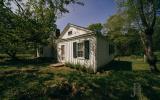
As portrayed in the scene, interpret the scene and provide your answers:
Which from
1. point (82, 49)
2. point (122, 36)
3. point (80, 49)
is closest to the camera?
point (82, 49)

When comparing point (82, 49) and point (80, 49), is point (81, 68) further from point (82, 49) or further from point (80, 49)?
point (80, 49)

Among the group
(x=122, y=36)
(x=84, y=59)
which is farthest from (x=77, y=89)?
(x=122, y=36)

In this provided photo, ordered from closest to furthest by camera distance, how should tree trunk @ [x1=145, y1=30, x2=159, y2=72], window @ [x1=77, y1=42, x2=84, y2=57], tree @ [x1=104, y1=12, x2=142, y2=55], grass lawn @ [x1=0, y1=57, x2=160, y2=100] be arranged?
grass lawn @ [x1=0, y1=57, x2=160, y2=100] → tree trunk @ [x1=145, y1=30, x2=159, y2=72] → window @ [x1=77, y1=42, x2=84, y2=57] → tree @ [x1=104, y1=12, x2=142, y2=55]

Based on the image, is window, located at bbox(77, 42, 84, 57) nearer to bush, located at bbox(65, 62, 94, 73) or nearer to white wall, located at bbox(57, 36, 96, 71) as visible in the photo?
white wall, located at bbox(57, 36, 96, 71)

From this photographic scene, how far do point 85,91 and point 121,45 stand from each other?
43.7 m

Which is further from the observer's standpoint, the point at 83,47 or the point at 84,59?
the point at 83,47

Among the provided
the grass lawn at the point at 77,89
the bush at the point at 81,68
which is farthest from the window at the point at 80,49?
the grass lawn at the point at 77,89

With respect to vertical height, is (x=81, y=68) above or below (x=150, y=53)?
below

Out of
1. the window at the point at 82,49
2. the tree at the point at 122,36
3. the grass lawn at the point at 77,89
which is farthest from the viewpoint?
the tree at the point at 122,36

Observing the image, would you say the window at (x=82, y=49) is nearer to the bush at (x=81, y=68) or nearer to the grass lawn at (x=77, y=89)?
the bush at (x=81, y=68)

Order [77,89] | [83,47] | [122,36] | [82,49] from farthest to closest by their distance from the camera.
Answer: [122,36] → [82,49] → [83,47] → [77,89]

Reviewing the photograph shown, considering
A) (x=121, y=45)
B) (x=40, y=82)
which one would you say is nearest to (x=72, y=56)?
(x=40, y=82)

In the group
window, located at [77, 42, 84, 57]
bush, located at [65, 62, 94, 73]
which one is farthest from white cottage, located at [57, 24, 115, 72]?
bush, located at [65, 62, 94, 73]

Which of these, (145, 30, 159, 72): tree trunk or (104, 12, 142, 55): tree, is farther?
(104, 12, 142, 55): tree
